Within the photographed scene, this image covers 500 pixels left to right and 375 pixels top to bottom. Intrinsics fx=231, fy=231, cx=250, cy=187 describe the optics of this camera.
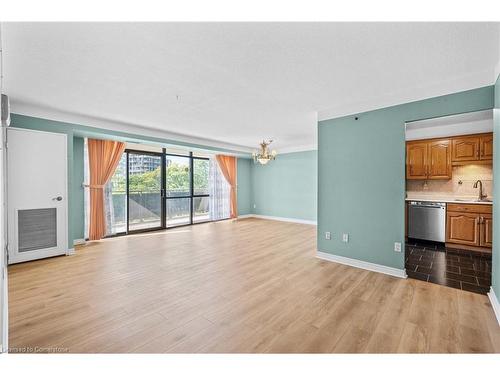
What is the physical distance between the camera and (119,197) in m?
5.53

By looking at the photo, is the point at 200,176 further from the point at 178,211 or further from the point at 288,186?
the point at 288,186

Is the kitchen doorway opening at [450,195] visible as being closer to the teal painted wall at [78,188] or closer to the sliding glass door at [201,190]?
the sliding glass door at [201,190]

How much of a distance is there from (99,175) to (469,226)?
7357 millimetres

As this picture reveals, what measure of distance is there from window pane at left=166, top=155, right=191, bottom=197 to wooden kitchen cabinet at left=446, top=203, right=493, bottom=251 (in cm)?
629

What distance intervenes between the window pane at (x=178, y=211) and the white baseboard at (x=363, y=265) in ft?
14.3

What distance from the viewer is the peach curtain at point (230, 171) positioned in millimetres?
7633

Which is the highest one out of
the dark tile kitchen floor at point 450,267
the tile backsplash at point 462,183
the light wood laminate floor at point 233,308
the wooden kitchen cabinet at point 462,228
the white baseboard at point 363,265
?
the tile backsplash at point 462,183

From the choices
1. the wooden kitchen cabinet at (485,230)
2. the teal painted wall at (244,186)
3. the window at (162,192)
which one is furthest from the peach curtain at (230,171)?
the wooden kitchen cabinet at (485,230)

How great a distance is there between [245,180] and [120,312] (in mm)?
6607

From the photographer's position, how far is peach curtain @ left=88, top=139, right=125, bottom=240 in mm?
4961

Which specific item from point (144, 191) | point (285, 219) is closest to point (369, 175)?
point (285, 219)
